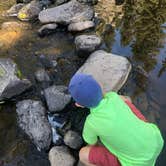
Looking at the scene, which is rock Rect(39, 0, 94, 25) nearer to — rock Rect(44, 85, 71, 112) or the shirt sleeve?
rock Rect(44, 85, 71, 112)

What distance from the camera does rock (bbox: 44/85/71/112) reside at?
3641 mm

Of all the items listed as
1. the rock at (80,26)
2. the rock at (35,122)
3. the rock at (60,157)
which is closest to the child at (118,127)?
the rock at (60,157)

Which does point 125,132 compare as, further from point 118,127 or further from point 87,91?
point 87,91

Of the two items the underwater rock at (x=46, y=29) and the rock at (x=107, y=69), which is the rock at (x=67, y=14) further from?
the rock at (x=107, y=69)

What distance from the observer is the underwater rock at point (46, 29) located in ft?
16.6

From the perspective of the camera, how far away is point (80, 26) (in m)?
5.04

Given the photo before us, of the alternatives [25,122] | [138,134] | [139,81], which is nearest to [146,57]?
[139,81]

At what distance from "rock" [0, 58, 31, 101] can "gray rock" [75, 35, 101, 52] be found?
952mm

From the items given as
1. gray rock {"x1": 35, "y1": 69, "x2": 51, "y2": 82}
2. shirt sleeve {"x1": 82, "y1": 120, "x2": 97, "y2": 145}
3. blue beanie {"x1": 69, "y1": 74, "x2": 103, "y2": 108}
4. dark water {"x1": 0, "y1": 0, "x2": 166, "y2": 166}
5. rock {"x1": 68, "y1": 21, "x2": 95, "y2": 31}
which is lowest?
dark water {"x1": 0, "y1": 0, "x2": 166, "y2": 166}

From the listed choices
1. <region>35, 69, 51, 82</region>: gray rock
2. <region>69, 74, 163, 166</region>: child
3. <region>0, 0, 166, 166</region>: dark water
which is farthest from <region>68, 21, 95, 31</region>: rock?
<region>69, 74, 163, 166</region>: child

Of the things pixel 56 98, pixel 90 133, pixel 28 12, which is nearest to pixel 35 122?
pixel 56 98

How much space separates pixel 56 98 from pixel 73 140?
0.63m

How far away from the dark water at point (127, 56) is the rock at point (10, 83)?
15 cm

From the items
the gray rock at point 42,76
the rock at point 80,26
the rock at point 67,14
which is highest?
the rock at point 67,14
